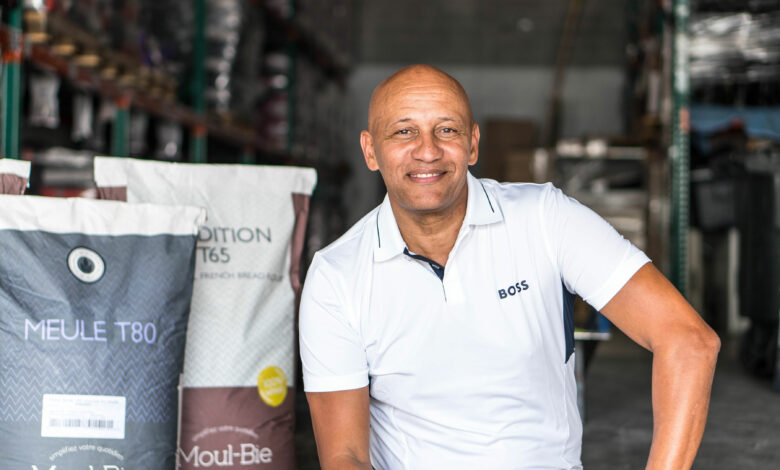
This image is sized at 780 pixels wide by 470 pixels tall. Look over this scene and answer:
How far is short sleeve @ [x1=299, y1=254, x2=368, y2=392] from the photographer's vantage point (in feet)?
5.84

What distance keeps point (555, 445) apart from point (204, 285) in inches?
36.7

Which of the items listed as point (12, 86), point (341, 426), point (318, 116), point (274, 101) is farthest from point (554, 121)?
point (341, 426)

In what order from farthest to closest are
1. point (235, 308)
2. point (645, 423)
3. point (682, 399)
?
point (645, 423) < point (235, 308) < point (682, 399)

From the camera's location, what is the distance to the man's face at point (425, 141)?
5.80ft

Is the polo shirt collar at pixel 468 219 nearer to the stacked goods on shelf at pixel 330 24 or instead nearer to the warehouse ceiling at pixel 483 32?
the stacked goods on shelf at pixel 330 24

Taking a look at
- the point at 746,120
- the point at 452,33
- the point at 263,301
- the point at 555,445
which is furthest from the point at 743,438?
the point at 452,33

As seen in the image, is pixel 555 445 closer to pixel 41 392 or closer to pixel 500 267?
pixel 500 267

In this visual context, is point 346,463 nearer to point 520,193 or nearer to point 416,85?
point 520,193

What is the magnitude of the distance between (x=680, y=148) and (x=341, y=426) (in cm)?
477

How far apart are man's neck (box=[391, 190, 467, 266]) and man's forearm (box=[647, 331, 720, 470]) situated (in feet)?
1.69

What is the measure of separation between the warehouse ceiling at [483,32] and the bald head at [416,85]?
10242mm

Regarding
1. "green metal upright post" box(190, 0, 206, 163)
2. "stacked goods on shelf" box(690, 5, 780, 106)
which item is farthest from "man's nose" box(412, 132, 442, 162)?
"stacked goods on shelf" box(690, 5, 780, 106)

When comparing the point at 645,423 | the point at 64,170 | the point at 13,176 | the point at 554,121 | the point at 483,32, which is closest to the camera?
the point at 13,176

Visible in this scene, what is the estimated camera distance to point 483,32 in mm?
11883
